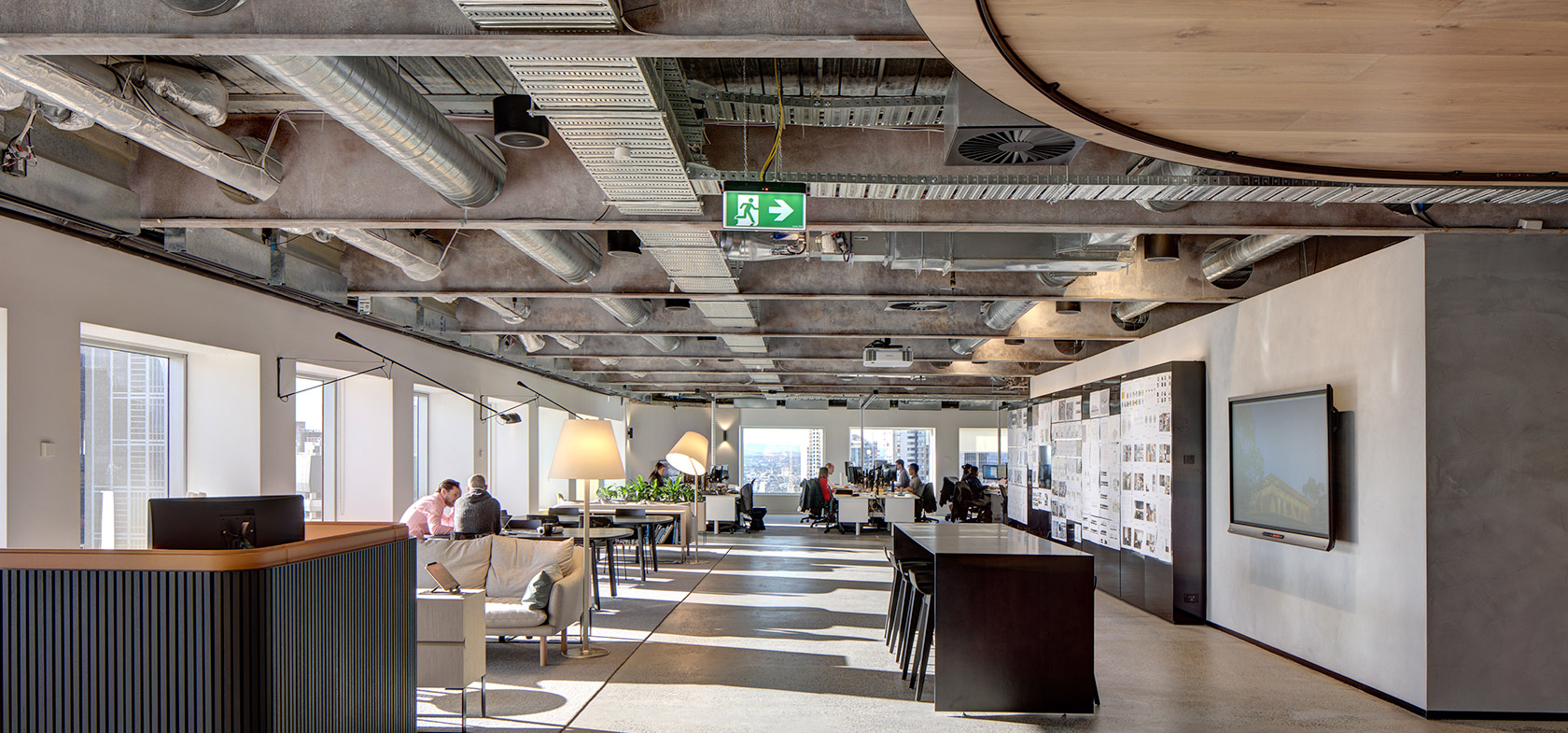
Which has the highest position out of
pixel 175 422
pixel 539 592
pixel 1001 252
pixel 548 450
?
pixel 1001 252

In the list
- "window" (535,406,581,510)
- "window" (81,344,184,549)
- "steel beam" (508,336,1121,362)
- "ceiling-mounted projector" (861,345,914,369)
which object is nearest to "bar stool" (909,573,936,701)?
"ceiling-mounted projector" (861,345,914,369)

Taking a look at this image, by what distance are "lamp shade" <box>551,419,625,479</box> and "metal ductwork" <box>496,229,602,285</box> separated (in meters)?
1.13

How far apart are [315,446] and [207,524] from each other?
248 inches

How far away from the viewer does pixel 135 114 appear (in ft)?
13.1

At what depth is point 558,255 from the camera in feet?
22.2

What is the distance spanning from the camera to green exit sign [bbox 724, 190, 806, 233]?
16.2ft

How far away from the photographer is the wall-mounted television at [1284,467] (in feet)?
21.9

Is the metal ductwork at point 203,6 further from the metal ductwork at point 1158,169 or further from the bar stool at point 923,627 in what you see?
the bar stool at point 923,627

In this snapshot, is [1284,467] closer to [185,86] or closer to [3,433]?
[185,86]

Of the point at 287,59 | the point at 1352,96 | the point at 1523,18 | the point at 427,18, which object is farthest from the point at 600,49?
the point at 1523,18

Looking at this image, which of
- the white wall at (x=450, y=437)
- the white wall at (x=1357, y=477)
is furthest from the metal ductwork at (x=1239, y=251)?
the white wall at (x=450, y=437)

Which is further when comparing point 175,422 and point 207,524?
point 175,422

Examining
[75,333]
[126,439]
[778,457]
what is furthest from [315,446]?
[778,457]

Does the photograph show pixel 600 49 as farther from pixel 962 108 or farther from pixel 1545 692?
pixel 1545 692
